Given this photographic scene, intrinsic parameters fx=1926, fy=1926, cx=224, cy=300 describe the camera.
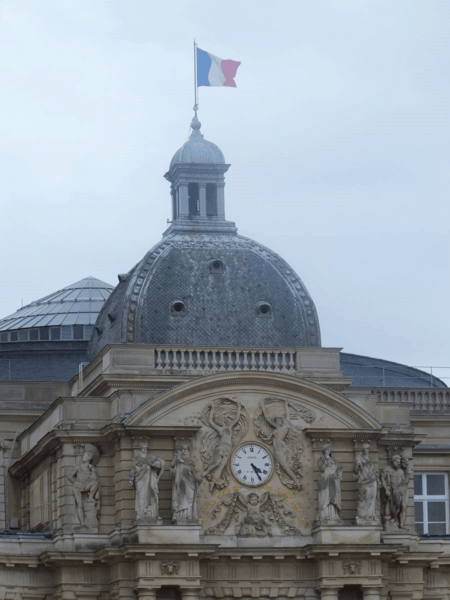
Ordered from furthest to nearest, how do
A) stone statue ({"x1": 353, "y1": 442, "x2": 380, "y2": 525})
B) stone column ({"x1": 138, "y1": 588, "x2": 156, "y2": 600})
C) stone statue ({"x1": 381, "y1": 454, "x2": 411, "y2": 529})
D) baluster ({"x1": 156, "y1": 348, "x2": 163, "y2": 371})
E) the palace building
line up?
baluster ({"x1": 156, "y1": 348, "x2": 163, "y2": 371})
stone statue ({"x1": 381, "y1": 454, "x2": 411, "y2": 529})
stone statue ({"x1": 353, "y1": 442, "x2": 380, "y2": 525})
the palace building
stone column ({"x1": 138, "y1": 588, "x2": 156, "y2": 600})

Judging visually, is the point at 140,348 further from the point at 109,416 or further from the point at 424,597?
the point at 424,597

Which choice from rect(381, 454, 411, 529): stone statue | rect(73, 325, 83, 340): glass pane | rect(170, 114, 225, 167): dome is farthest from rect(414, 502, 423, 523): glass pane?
rect(73, 325, 83, 340): glass pane

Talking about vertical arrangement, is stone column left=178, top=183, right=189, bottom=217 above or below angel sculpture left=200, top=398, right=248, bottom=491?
above

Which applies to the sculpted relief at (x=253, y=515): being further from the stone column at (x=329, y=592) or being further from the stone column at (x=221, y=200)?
the stone column at (x=221, y=200)

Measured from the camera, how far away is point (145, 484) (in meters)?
56.5

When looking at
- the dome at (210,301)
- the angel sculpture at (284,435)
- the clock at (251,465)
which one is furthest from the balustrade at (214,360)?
the clock at (251,465)

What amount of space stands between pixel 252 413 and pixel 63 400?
18.9 feet

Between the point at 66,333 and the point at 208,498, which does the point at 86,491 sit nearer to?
the point at 208,498

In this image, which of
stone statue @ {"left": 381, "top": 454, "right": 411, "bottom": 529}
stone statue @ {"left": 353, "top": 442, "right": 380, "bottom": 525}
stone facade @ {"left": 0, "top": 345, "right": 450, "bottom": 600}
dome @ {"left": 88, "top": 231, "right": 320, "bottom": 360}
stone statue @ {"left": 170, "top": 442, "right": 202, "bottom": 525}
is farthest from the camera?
dome @ {"left": 88, "top": 231, "right": 320, "bottom": 360}

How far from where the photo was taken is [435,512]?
2584 inches

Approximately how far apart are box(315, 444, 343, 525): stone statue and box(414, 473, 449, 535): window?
8.27 m

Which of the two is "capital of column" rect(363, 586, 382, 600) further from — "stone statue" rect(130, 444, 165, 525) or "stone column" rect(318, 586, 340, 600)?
"stone statue" rect(130, 444, 165, 525)

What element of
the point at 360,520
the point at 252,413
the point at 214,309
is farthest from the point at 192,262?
the point at 360,520

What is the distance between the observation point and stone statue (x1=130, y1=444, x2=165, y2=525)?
5644 cm
